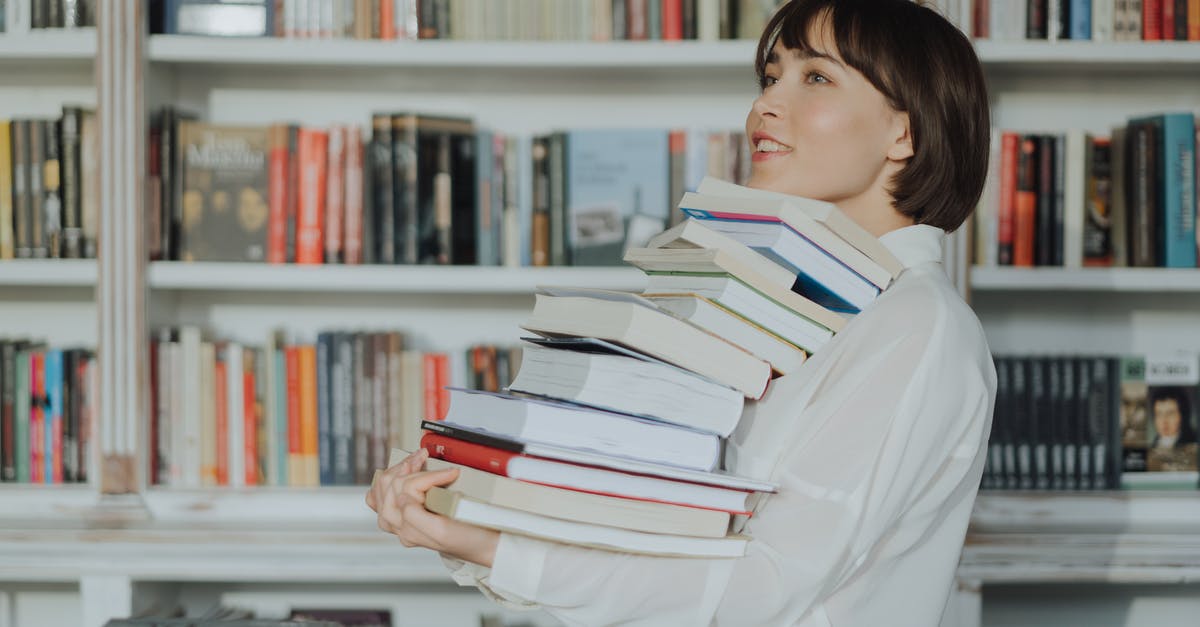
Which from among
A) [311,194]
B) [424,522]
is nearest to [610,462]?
[424,522]

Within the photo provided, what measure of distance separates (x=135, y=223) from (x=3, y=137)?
1.03 feet

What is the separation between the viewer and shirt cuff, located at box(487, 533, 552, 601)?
841mm

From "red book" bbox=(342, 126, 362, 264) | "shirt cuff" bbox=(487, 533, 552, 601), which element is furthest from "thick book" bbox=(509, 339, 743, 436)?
"red book" bbox=(342, 126, 362, 264)

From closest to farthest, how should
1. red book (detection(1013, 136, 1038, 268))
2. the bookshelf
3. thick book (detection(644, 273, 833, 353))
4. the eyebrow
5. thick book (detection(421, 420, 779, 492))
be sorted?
thick book (detection(421, 420, 779, 492)), thick book (detection(644, 273, 833, 353)), the eyebrow, the bookshelf, red book (detection(1013, 136, 1038, 268))

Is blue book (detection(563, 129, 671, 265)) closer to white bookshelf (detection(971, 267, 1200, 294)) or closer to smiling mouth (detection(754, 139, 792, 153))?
white bookshelf (detection(971, 267, 1200, 294))

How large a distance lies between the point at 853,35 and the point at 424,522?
1.93 ft

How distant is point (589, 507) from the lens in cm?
83

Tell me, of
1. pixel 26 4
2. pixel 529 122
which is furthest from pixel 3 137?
pixel 529 122

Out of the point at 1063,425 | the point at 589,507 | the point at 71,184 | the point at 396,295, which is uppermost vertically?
the point at 71,184

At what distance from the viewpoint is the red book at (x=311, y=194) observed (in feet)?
6.28

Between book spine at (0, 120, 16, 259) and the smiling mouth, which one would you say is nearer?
the smiling mouth

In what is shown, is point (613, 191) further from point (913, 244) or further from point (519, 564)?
point (519, 564)

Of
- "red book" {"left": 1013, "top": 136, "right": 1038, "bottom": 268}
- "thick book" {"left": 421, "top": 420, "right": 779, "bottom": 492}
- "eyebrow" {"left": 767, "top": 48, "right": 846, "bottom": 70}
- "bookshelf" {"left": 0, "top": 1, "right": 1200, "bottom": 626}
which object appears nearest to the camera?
"thick book" {"left": 421, "top": 420, "right": 779, "bottom": 492}

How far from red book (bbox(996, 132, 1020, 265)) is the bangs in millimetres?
968
